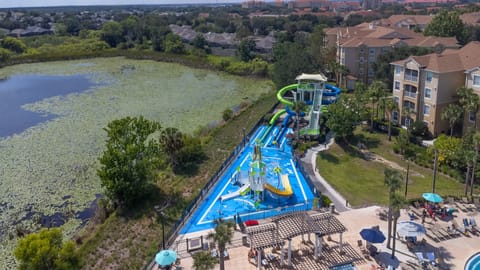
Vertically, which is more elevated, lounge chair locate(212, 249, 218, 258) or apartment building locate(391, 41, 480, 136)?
apartment building locate(391, 41, 480, 136)

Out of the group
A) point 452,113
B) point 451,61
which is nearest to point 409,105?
point 451,61

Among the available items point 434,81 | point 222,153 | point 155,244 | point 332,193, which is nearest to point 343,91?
point 434,81

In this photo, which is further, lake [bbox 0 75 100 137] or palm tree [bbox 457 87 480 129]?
lake [bbox 0 75 100 137]

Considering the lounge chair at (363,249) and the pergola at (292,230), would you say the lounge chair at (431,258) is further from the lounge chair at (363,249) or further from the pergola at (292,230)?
the pergola at (292,230)

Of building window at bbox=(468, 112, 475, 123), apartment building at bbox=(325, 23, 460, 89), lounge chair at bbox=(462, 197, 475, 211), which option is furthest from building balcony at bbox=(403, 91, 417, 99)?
apartment building at bbox=(325, 23, 460, 89)

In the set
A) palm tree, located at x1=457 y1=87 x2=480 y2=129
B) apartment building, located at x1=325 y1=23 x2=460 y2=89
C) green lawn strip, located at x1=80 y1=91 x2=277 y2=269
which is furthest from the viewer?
apartment building, located at x1=325 y1=23 x2=460 y2=89

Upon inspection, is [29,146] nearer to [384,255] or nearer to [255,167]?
[255,167]

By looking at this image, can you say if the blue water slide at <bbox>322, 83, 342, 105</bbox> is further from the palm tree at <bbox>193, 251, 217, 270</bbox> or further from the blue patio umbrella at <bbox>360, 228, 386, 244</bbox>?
the palm tree at <bbox>193, 251, 217, 270</bbox>
